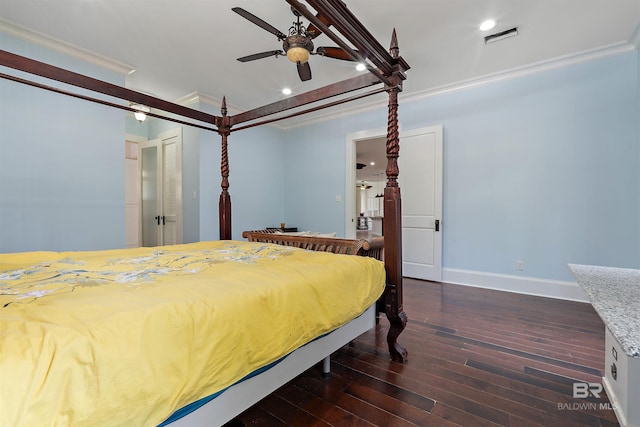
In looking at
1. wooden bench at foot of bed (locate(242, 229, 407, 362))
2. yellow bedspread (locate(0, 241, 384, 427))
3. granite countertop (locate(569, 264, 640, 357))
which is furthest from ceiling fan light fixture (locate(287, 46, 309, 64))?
granite countertop (locate(569, 264, 640, 357))

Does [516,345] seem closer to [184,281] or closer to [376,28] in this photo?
[184,281]

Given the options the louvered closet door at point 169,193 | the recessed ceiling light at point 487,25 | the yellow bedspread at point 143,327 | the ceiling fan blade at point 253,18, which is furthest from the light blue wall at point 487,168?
the ceiling fan blade at point 253,18

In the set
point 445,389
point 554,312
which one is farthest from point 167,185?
point 554,312

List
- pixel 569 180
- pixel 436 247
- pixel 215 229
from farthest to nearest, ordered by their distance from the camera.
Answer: pixel 215 229 → pixel 436 247 → pixel 569 180

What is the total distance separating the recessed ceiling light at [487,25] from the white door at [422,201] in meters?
1.39

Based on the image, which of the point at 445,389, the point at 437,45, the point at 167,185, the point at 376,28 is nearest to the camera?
the point at 445,389

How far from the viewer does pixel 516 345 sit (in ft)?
7.12

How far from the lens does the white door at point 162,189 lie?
4.73m

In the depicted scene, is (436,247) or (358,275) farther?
(436,247)

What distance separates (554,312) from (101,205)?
4917 mm

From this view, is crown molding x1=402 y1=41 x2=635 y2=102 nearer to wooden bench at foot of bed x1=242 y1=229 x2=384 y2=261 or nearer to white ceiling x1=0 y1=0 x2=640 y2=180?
white ceiling x1=0 y1=0 x2=640 y2=180

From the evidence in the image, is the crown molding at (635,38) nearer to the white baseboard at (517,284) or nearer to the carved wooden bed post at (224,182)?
the white baseboard at (517,284)

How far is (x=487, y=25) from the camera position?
2631 millimetres

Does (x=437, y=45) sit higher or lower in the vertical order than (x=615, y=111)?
higher
